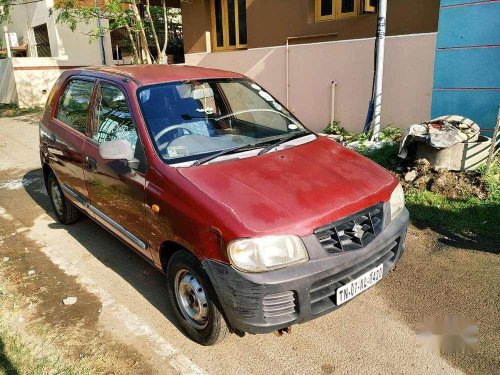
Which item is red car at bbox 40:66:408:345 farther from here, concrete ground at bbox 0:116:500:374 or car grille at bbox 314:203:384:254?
concrete ground at bbox 0:116:500:374

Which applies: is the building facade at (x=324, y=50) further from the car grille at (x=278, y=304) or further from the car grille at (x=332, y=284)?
the car grille at (x=278, y=304)

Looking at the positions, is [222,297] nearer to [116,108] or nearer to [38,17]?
[116,108]

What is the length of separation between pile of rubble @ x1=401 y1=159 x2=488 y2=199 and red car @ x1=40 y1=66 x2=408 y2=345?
2233 millimetres

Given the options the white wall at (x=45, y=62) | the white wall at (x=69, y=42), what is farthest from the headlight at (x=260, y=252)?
the white wall at (x=69, y=42)

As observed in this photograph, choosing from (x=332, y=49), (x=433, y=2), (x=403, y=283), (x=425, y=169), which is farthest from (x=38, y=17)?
(x=403, y=283)

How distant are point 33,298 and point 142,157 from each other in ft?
5.21

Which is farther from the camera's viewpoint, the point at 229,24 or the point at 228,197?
the point at 229,24

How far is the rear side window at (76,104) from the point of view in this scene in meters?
4.00

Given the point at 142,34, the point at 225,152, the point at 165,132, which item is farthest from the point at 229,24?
the point at 225,152

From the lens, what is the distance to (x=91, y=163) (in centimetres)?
369

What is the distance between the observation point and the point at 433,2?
6.46 metres

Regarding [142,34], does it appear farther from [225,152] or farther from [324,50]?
[225,152]

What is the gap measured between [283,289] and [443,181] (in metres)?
3.60

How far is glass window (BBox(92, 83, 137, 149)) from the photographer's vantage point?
10.9 ft
